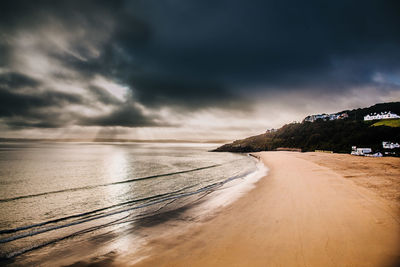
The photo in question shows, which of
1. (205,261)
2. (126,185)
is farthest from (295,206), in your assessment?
(126,185)

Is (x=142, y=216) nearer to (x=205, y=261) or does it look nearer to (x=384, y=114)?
(x=205, y=261)

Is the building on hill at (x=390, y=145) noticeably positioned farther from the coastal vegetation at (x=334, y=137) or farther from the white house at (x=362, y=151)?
the white house at (x=362, y=151)

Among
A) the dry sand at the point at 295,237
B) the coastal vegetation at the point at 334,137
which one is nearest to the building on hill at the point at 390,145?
the coastal vegetation at the point at 334,137

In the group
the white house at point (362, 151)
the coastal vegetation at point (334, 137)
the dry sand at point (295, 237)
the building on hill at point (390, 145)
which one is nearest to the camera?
the dry sand at point (295, 237)

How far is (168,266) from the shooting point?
464 cm

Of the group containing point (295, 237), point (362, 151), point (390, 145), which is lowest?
point (295, 237)

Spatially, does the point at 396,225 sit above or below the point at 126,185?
above

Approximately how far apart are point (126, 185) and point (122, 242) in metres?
11.3

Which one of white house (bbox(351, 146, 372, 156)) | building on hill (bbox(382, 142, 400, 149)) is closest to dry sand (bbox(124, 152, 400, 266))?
white house (bbox(351, 146, 372, 156))

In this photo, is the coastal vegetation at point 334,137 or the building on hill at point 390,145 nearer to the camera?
the building on hill at point 390,145

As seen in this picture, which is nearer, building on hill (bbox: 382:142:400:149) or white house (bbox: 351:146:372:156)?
building on hill (bbox: 382:142:400:149)

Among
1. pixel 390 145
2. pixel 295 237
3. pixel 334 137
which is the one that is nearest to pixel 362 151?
pixel 390 145

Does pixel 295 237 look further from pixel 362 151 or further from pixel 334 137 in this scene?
pixel 334 137

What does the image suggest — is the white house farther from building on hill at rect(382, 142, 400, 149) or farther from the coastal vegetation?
building on hill at rect(382, 142, 400, 149)
